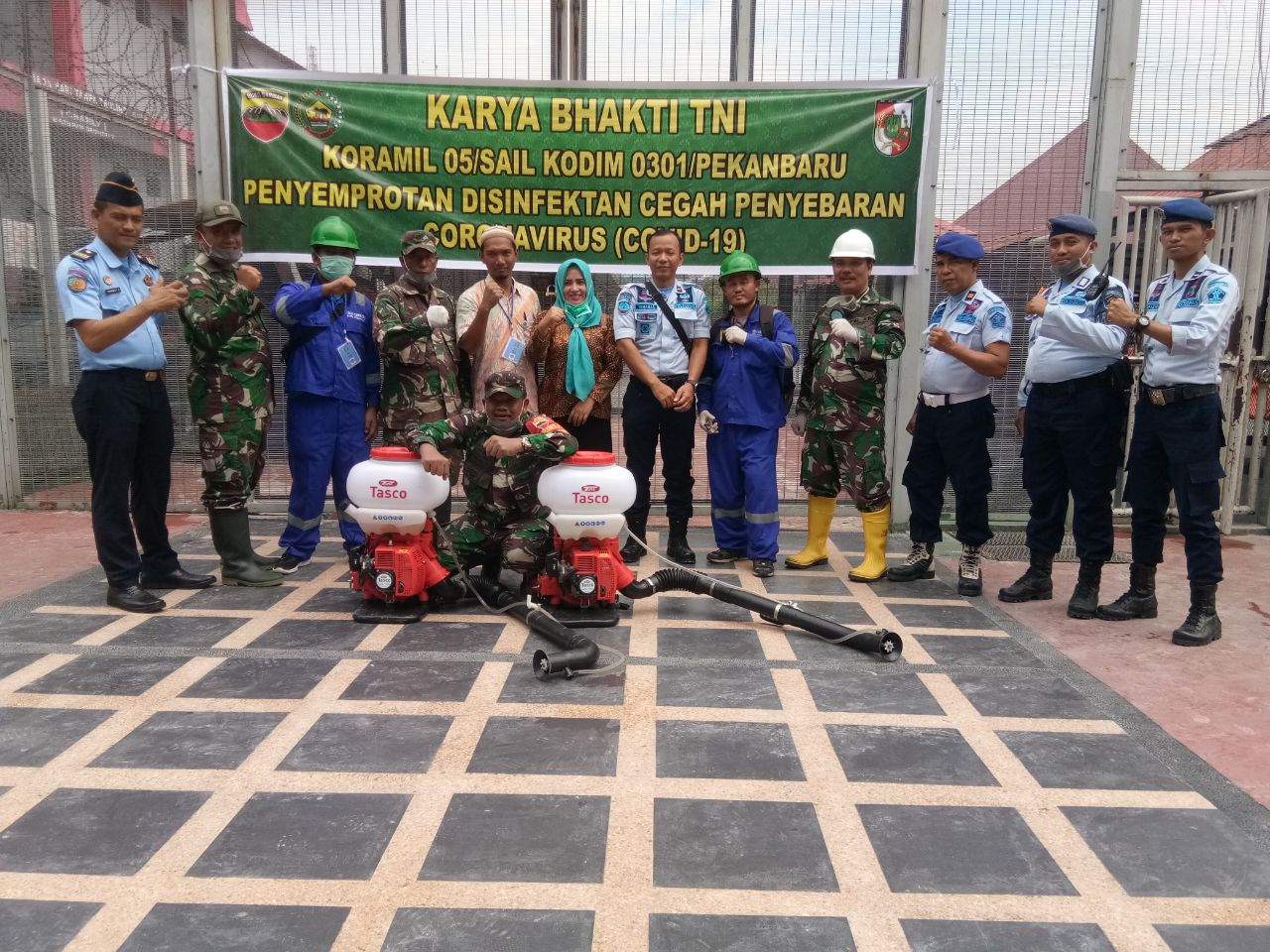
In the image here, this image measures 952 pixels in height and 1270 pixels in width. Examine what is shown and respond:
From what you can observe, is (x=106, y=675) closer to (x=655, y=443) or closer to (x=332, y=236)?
(x=332, y=236)

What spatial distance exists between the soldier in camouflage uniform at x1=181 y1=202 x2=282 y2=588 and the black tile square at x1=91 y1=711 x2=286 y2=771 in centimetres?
161

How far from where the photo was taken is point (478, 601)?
4.23 metres

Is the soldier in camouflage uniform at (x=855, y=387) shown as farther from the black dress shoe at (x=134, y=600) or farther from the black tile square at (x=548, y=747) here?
the black dress shoe at (x=134, y=600)

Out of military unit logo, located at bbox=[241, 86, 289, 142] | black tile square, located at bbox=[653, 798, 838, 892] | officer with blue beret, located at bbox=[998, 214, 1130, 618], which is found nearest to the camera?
black tile square, located at bbox=[653, 798, 838, 892]

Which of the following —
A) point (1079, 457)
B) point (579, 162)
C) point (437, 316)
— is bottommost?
point (1079, 457)

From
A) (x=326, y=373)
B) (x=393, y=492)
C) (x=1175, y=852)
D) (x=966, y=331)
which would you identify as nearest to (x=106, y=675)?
(x=393, y=492)

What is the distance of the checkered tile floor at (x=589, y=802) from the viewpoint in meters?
1.94

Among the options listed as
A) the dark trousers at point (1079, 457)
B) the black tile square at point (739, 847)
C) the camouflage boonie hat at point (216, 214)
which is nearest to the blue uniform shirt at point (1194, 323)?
the dark trousers at point (1079, 457)

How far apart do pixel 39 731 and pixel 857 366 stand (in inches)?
148

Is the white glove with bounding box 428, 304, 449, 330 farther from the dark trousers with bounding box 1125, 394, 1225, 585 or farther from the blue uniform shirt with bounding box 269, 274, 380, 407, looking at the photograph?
the dark trousers with bounding box 1125, 394, 1225, 585

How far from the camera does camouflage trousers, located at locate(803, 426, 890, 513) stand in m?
4.66

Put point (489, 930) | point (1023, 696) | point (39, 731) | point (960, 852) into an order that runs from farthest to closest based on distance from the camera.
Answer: point (1023, 696)
point (39, 731)
point (960, 852)
point (489, 930)

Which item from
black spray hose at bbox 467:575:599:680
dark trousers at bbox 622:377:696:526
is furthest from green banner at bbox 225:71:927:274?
black spray hose at bbox 467:575:599:680

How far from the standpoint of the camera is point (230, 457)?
14.2 ft
